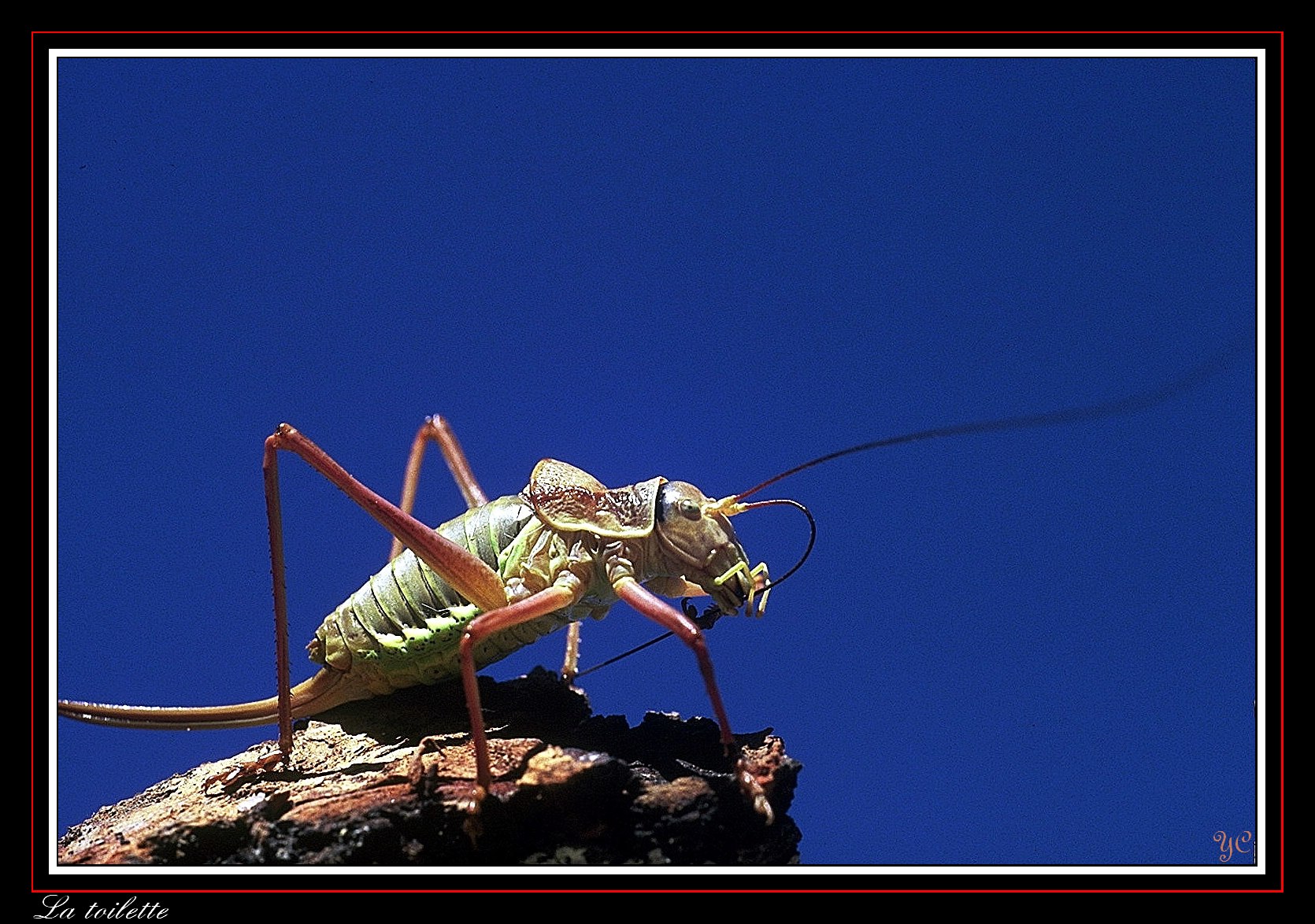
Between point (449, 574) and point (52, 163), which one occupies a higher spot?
point (52, 163)

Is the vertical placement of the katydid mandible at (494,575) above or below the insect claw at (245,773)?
above

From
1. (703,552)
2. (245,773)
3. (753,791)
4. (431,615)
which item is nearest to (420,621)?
(431,615)

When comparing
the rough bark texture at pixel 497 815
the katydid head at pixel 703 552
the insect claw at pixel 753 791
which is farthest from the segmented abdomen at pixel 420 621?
the insect claw at pixel 753 791

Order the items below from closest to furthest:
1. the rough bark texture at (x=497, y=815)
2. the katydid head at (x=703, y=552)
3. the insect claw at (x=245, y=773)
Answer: the rough bark texture at (x=497, y=815), the insect claw at (x=245, y=773), the katydid head at (x=703, y=552)

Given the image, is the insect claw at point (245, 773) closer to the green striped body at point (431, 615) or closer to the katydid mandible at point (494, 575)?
the katydid mandible at point (494, 575)
